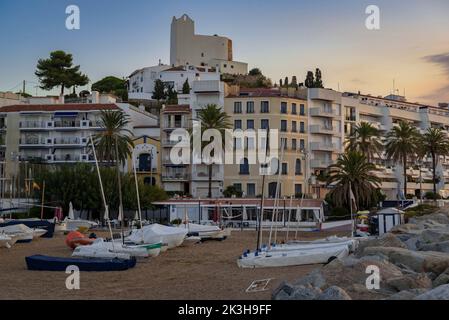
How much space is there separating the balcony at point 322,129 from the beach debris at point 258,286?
207 ft

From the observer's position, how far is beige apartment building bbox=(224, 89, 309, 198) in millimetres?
82562

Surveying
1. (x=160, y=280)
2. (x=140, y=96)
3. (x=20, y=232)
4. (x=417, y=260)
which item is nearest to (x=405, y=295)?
(x=417, y=260)

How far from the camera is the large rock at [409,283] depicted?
57.0ft

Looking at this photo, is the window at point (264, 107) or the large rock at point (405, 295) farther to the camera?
the window at point (264, 107)

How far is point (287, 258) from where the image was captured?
29328 millimetres

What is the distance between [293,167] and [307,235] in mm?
28980

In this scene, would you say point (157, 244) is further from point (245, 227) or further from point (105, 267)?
point (245, 227)

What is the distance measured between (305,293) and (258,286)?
6.89 meters

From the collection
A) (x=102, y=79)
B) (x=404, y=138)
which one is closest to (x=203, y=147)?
(x=404, y=138)

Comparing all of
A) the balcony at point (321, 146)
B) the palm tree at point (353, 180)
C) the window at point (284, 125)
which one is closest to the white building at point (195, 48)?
the balcony at point (321, 146)

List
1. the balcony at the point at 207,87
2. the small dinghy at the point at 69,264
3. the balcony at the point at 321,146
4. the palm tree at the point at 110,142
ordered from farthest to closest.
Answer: the balcony at the point at 321,146
the balcony at the point at 207,87
the palm tree at the point at 110,142
the small dinghy at the point at 69,264

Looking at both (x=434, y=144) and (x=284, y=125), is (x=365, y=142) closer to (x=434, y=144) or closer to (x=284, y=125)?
(x=434, y=144)

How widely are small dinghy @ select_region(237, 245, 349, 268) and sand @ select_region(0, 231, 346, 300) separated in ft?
2.14

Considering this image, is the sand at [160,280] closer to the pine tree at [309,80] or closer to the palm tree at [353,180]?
the palm tree at [353,180]
